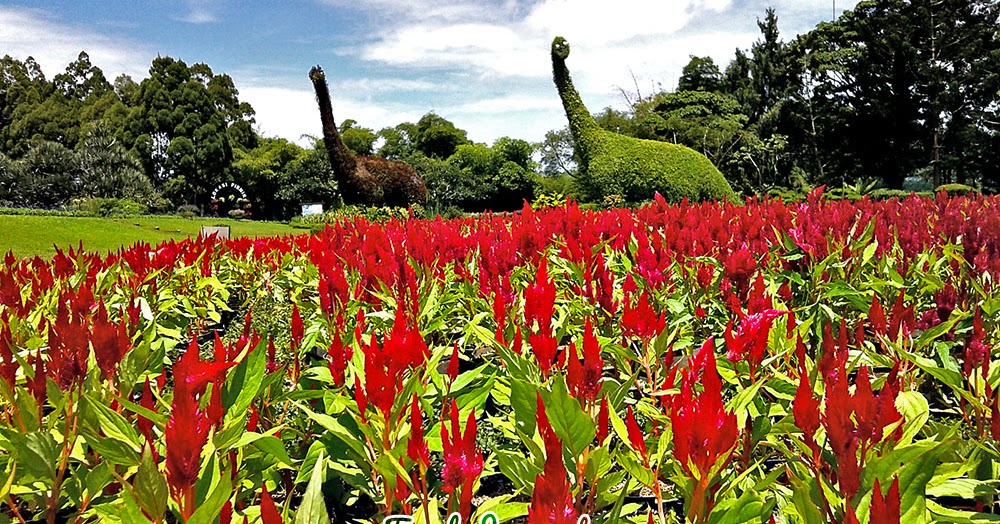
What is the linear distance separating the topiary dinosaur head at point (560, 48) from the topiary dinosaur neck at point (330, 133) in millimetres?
5778

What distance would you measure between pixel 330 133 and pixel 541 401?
54.4 feet

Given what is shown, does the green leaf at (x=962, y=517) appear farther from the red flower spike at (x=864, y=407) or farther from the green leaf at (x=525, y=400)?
the green leaf at (x=525, y=400)

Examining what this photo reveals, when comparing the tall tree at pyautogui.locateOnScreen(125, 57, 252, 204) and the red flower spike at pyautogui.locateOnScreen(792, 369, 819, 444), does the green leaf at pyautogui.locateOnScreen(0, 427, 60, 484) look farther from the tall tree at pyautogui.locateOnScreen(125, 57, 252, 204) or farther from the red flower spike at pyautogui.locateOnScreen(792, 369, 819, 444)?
the tall tree at pyautogui.locateOnScreen(125, 57, 252, 204)

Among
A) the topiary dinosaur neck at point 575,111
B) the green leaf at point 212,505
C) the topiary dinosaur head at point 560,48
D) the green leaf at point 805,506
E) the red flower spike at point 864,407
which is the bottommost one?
the green leaf at point 805,506

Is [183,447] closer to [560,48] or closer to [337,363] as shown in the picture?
[337,363]

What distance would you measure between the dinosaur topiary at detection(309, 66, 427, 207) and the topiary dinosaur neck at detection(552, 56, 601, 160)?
5.78 metres

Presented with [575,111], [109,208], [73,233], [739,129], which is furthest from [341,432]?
[739,129]

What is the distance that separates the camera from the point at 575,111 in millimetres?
13867

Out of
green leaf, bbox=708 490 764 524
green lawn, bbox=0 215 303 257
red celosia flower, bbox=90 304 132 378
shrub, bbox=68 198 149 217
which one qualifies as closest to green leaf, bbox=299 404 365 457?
red celosia flower, bbox=90 304 132 378

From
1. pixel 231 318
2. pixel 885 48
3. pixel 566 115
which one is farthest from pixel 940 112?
pixel 231 318

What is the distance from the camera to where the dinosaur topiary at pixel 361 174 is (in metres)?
16.2

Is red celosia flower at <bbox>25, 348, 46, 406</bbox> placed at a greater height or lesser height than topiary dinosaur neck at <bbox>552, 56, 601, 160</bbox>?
lesser

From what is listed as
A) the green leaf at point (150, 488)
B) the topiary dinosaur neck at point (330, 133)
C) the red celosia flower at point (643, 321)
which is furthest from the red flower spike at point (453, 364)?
the topiary dinosaur neck at point (330, 133)

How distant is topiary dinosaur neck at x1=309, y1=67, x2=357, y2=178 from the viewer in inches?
628
